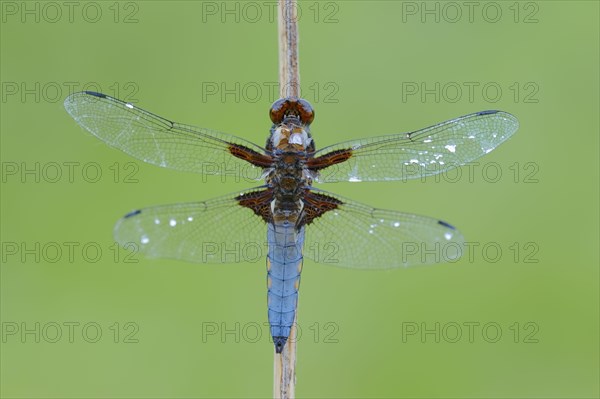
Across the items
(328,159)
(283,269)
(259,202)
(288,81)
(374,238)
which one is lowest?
(283,269)

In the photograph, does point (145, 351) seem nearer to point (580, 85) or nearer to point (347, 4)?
point (347, 4)

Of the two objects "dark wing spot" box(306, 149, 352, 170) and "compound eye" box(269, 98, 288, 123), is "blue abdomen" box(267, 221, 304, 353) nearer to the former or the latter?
"dark wing spot" box(306, 149, 352, 170)

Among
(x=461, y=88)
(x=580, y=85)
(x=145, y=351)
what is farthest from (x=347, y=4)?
(x=145, y=351)

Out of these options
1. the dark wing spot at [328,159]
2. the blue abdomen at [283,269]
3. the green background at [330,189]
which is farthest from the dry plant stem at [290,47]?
the green background at [330,189]

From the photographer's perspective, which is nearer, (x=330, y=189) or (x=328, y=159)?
(x=328, y=159)

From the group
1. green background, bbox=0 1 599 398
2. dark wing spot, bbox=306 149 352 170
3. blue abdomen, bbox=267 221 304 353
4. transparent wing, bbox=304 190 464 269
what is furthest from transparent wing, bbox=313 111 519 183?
green background, bbox=0 1 599 398

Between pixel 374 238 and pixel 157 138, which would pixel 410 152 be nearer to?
pixel 374 238

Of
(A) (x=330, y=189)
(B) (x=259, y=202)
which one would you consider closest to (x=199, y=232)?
(B) (x=259, y=202)
